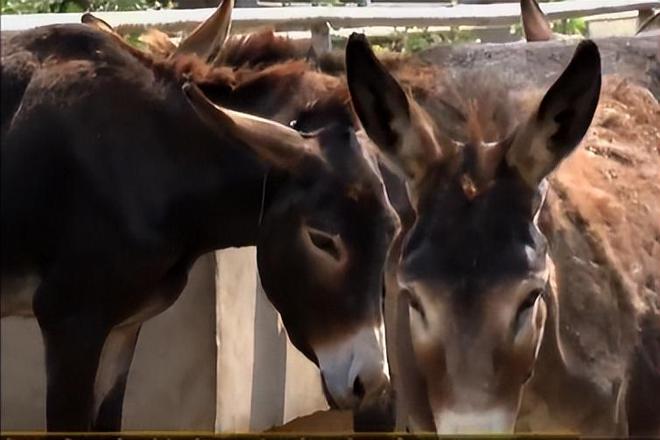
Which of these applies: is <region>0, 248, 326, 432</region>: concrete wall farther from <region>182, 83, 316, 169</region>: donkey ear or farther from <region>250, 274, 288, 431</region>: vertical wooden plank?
<region>182, 83, 316, 169</region>: donkey ear

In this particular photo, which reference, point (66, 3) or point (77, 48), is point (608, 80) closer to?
point (77, 48)

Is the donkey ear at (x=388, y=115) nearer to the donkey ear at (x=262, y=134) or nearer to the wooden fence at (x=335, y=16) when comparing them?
the donkey ear at (x=262, y=134)

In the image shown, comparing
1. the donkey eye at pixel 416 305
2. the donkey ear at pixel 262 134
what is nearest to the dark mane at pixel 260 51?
the donkey ear at pixel 262 134

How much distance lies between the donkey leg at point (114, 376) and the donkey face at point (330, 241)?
546 mm

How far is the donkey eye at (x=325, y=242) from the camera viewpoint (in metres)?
3.66

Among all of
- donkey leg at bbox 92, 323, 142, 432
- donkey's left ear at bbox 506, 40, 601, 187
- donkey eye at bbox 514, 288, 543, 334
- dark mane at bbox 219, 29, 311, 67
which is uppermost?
donkey's left ear at bbox 506, 40, 601, 187

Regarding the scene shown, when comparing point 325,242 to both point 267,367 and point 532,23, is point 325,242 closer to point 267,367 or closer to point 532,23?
point 267,367

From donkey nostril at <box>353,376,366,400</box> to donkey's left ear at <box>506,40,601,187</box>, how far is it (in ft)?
2.66

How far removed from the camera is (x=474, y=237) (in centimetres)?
293

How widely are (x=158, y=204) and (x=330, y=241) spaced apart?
1.69 ft

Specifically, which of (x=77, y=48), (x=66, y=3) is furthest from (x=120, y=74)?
(x=66, y=3)

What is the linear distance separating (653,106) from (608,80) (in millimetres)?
196

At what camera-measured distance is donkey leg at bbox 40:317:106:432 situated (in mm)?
3680

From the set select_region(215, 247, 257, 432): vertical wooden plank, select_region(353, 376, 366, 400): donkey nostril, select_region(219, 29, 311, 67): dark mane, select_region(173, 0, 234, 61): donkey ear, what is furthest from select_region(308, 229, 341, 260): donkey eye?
select_region(215, 247, 257, 432): vertical wooden plank
